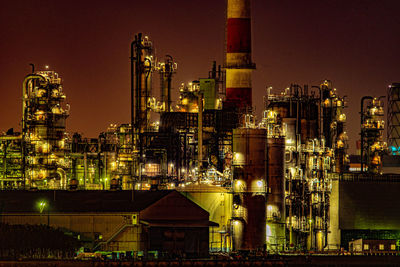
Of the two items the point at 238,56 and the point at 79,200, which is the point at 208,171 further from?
the point at 238,56

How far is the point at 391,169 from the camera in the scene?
3954 inches

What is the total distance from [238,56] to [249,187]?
23.5 meters

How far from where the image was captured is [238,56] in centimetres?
7194

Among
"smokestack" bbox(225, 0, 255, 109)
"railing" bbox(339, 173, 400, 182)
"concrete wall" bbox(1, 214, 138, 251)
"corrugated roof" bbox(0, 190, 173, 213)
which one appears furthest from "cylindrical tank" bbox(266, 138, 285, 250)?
"smokestack" bbox(225, 0, 255, 109)

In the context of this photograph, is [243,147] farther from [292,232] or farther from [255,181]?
[292,232]

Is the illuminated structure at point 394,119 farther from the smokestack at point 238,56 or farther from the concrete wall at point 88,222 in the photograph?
the concrete wall at point 88,222

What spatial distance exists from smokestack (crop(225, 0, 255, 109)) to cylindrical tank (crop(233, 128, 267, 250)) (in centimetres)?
2033

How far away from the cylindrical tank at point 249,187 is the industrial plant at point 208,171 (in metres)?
0.06

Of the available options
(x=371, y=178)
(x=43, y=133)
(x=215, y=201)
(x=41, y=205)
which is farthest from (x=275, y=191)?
(x=43, y=133)

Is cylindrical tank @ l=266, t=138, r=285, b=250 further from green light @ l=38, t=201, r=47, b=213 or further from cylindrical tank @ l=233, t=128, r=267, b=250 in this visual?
green light @ l=38, t=201, r=47, b=213

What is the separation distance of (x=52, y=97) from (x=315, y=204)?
22.8 m

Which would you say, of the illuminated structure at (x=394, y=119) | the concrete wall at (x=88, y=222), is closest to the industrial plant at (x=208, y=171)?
the concrete wall at (x=88, y=222)

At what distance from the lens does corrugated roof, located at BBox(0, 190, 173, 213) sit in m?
49.5

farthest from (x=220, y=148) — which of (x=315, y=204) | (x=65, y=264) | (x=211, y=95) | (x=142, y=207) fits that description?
(x=65, y=264)
